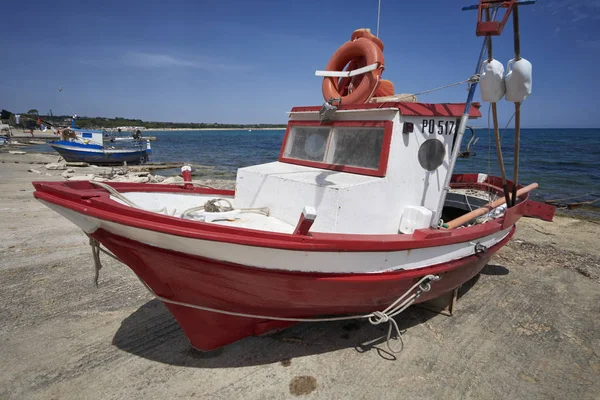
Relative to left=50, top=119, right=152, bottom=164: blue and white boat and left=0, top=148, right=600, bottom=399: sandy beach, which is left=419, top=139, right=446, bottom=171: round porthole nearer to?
left=0, top=148, right=600, bottom=399: sandy beach

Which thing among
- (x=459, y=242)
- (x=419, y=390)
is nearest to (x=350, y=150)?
(x=459, y=242)

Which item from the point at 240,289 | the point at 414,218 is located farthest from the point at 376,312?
the point at 240,289

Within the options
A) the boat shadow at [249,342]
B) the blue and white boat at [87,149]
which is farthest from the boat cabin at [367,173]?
the blue and white boat at [87,149]

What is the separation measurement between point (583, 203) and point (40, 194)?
54.7ft

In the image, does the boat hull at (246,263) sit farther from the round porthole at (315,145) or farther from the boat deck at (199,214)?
the round porthole at (315,145)

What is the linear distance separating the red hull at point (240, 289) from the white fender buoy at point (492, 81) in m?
2.00

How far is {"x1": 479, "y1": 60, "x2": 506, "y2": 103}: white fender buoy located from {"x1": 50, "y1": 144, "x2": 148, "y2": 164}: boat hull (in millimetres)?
26197

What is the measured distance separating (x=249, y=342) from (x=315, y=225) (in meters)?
1.60

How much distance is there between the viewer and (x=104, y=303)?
4.71 m

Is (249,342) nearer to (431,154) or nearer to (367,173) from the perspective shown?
(367,173)

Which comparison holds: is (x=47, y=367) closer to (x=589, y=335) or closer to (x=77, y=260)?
(x=77, y=260)

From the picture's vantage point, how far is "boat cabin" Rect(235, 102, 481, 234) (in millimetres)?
3658

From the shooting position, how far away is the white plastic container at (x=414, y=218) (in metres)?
3.92

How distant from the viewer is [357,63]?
5.23m
